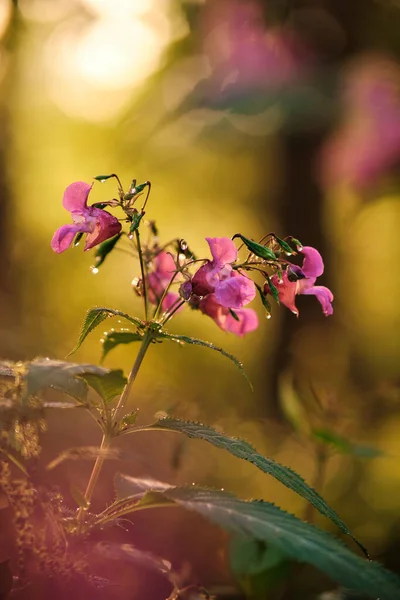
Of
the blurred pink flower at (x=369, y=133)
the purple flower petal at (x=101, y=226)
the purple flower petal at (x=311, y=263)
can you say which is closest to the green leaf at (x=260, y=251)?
the purple flower petal at (x=311, y=263)

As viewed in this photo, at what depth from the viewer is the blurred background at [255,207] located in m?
2.16

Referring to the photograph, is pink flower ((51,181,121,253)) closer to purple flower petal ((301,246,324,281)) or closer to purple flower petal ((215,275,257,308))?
purple flower petal ((215,275,257,308))

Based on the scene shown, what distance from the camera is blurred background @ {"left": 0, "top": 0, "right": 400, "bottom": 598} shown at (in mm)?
2162

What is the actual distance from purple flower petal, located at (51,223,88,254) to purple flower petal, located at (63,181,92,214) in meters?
0.03

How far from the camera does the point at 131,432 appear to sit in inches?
39.2

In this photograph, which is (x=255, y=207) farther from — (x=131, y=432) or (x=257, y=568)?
(x=131, y=432)

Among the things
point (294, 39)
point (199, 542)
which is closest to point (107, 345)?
point (199, 542)

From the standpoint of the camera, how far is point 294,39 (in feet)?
11.8

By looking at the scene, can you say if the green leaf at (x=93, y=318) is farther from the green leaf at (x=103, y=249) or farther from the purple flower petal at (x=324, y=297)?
the purple flower petal at (x=324, y=297)

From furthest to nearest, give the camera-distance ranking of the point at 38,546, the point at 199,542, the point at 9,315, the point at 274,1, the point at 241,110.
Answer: the point at 9,315, the point at 274,1, the point at 241,110, the point at 199,542, the point at 38,546

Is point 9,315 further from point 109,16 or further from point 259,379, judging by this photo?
point 109,16

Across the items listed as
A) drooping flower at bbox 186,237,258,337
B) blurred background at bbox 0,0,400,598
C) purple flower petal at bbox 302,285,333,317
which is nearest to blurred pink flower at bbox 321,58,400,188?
blurred background at bbox 0,0,400,598

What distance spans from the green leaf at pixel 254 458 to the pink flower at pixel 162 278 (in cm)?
31

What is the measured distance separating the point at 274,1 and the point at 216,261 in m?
2.57
